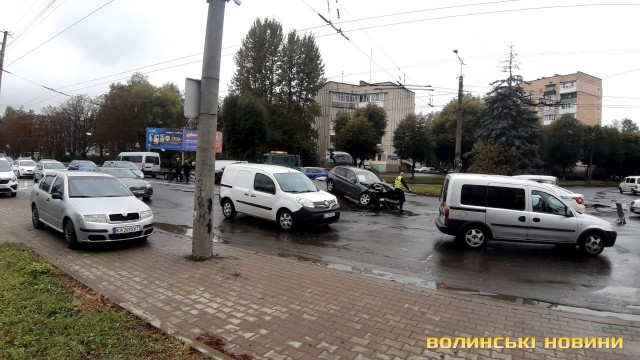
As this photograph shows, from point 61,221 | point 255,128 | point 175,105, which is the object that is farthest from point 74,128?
point 61,221

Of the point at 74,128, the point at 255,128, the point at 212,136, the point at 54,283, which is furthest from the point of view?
the point at 74,128

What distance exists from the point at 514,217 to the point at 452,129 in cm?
4540

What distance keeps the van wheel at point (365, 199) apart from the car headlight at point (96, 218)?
11.2 m

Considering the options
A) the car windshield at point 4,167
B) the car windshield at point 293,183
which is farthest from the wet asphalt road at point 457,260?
the car windshield at point 4,167

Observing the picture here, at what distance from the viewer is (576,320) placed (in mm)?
4961

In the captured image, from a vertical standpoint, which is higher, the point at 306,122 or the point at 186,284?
the point at 306,122

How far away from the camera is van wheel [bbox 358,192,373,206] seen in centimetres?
1689

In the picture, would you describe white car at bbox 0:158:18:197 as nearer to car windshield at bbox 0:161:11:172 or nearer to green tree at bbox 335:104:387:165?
car windshield at bbox 0:161:11:172

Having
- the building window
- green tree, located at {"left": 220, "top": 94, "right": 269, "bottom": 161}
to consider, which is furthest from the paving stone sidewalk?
the building window

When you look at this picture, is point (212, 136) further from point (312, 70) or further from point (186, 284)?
point (312, 70)

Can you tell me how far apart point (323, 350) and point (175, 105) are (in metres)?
58.7

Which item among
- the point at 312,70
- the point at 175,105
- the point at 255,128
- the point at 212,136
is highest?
the point at 312,70

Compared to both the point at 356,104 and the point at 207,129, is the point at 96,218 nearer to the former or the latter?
the point at 207,129

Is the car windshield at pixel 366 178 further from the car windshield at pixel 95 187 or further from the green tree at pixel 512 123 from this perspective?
the green tree at pixel 512 123
